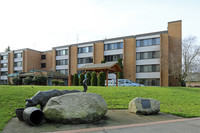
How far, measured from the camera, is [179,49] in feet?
113

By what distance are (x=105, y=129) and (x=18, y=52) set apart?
A: 190ft

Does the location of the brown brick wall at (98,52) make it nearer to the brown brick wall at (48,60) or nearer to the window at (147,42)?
the window at (147,42)

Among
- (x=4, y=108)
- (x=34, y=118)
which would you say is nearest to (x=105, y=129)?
(x=34, y=118)

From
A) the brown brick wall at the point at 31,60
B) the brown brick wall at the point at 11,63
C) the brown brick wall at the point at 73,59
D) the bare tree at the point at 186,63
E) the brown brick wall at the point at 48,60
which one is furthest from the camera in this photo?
the brown brick wall at the point at 11,63

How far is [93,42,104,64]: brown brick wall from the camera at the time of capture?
143ft

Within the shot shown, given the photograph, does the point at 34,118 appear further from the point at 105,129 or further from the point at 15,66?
the point at 15,66

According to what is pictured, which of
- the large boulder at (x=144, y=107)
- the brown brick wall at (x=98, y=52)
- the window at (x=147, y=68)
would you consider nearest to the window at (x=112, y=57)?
the brown brick wall at (x=98, y=52)

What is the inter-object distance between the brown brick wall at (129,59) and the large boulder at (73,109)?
110ft

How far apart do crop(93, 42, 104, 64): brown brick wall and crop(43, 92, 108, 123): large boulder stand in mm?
37310

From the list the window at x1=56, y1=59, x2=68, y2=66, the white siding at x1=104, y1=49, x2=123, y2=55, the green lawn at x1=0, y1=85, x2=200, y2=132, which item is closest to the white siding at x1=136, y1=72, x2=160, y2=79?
the white siding at x1=104, y1=49, x2=123, y2=55

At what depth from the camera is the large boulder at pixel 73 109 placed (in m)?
5.70

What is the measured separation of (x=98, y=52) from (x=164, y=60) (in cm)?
1652

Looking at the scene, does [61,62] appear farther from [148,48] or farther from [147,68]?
[148,48]

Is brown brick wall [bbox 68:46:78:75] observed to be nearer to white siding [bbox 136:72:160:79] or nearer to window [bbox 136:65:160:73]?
window [bbox 136:65:160:73]
